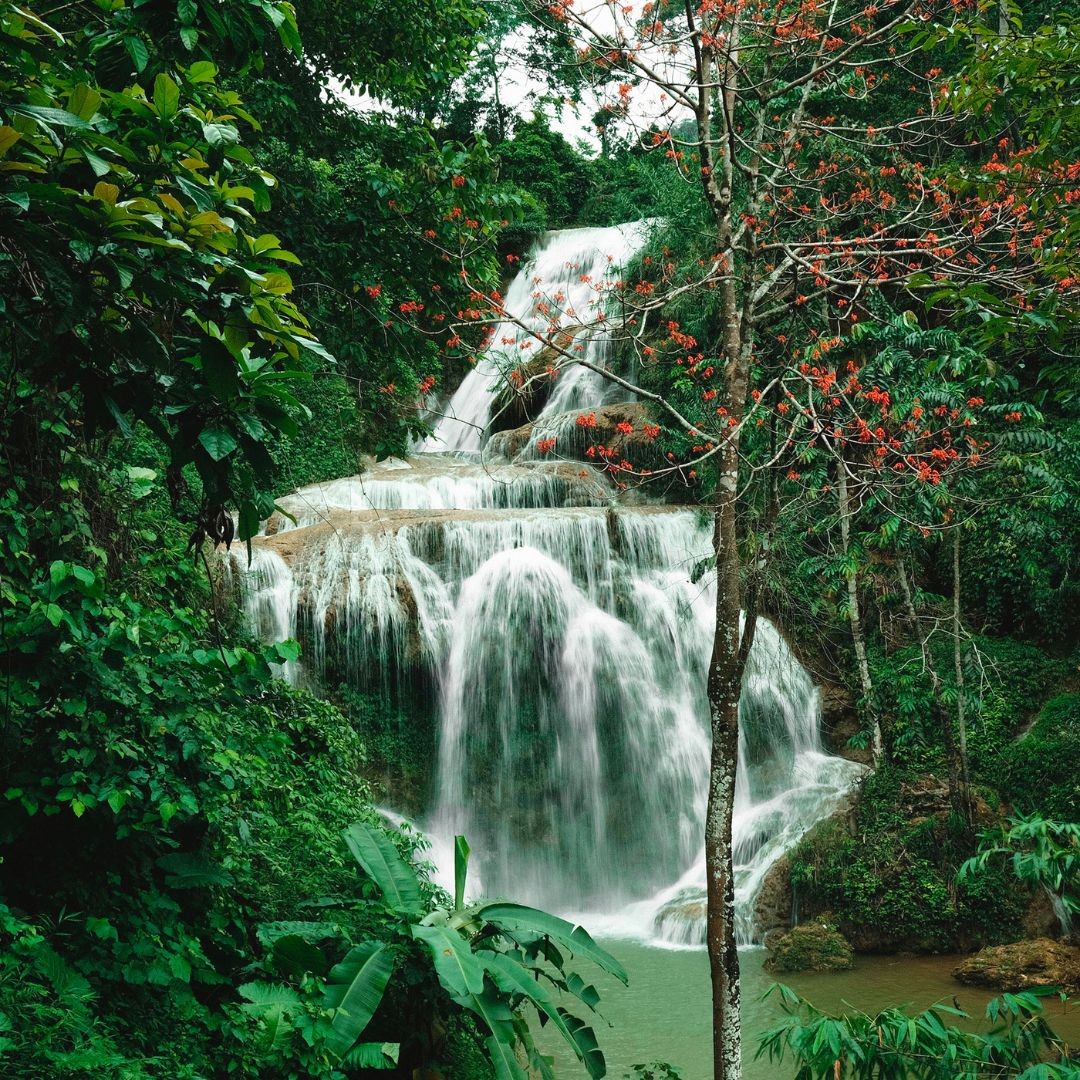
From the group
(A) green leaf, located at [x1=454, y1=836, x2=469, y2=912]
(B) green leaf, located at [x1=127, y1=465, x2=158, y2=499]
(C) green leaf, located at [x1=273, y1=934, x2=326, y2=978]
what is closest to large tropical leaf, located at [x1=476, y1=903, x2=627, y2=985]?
→ (A) green leaf, located at [x1=454, y1=836, x2=469, y2=912]

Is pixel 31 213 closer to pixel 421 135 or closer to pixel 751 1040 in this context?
pixel 421 135

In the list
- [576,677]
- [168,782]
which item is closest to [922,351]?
[576,677]

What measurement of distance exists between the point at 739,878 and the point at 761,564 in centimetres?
572

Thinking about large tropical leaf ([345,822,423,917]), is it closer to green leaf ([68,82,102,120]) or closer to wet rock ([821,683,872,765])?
green leaf ([68,82,102,120])

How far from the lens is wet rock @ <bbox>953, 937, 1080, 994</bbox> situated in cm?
766

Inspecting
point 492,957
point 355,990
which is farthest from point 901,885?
point 355,990

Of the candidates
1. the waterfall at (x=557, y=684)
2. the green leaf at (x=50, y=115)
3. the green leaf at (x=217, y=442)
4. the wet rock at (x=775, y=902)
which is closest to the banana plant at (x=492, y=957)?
the green leaf at (x=217, y=442)

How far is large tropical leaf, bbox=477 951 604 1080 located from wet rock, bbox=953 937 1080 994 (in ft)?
Answer: 16.4

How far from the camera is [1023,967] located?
25.6 ft

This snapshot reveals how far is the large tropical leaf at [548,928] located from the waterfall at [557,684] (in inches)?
212

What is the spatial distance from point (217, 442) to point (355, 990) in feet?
9.57

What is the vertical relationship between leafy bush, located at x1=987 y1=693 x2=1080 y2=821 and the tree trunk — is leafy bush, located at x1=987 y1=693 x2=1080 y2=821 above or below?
below

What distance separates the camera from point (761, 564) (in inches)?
218

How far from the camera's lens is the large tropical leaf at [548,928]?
4918 millimetres
